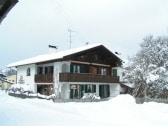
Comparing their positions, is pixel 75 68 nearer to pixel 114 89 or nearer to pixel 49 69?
pixel 49 69

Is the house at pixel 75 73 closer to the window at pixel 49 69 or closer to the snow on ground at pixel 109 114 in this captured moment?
the window at pixel 49 69

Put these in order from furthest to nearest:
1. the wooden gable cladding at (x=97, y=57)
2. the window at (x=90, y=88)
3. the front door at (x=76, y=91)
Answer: the window at (x=90, y=88) → the wooden gable cladding at (x=97, y=57) → the front door at (x=76, y=91)

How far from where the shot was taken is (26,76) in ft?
131

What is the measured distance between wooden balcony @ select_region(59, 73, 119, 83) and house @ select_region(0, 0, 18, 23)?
2457 centimetres

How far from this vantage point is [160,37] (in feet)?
120

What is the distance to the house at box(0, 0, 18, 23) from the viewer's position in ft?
23.9

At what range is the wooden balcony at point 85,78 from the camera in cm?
3231

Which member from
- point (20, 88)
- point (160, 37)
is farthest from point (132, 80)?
point (20, 88)

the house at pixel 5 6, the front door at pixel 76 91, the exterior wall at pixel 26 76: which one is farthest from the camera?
the exterior wall at pixel 26 76

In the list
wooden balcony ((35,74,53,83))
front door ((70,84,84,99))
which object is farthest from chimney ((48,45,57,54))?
front door ((70,84,84,99))

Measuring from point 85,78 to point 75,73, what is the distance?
5.55 feet

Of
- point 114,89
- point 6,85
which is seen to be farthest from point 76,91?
point 6,85

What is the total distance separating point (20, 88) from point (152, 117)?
21317 mm

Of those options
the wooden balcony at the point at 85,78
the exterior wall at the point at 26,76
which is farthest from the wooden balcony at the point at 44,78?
the wooden balcony at the point at 85,78
